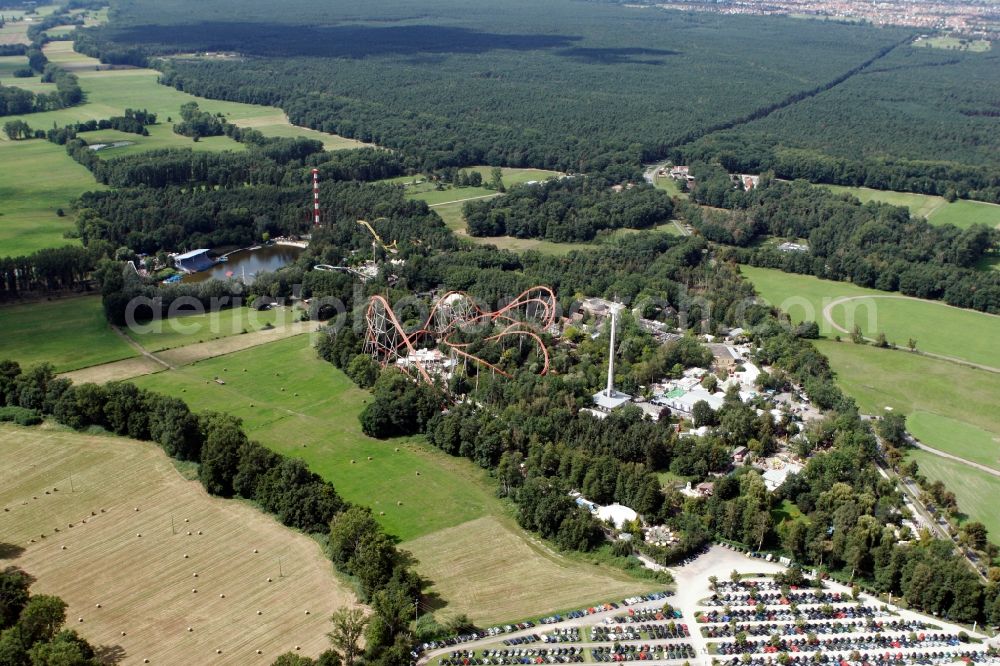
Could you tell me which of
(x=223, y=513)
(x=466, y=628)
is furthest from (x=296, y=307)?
(x=466, y=628)

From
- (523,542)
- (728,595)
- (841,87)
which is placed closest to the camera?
(728,595)

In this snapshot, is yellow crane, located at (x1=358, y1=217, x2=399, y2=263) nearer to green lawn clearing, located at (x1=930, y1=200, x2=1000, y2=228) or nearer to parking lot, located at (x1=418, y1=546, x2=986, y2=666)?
parking lot, located at (x1=418, y1=546, x2=986, y2=666)

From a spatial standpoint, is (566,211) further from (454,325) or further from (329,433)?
(329,433)

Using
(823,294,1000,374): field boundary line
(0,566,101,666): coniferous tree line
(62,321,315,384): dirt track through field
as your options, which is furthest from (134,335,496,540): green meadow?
(823,294,1000,374): field boundary line

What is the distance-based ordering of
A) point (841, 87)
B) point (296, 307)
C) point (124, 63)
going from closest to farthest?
point (296, 307) → point (841, 87) → point (124, 63)

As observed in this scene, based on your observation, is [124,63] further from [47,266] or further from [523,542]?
[523,542]

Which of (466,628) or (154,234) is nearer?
(466,628)

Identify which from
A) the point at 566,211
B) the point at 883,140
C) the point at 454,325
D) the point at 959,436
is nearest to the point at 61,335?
the point at 454,325

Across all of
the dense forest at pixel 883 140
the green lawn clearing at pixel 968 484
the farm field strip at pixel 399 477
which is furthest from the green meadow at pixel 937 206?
the farm field strip at pixel 399 477
